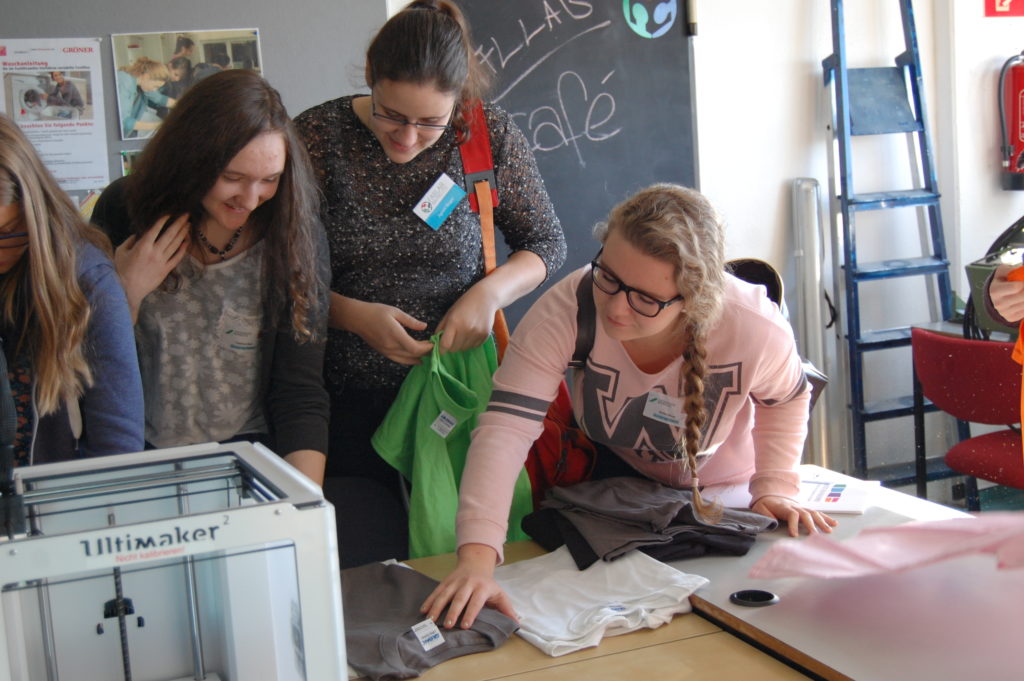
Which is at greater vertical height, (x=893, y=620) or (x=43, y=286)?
(x=43, y=286)

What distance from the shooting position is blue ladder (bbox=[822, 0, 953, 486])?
347cm

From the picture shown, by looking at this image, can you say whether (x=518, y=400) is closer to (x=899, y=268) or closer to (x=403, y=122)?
(x=403, y=122)

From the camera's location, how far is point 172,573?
3.15 feet

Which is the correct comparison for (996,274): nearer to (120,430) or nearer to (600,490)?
(600,490)

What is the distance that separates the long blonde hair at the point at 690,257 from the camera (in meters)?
1.47

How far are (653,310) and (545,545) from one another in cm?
40

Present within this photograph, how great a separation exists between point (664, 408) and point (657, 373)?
6 cm

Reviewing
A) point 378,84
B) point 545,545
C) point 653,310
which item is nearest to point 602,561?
point 545,545

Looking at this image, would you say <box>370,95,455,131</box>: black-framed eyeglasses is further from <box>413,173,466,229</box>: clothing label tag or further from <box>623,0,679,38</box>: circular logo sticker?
<box>623,0,679,38</box>: circular logo sticker

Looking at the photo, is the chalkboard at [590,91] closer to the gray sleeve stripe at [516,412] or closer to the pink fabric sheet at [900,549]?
the gray sleeve stripe at [516,412]

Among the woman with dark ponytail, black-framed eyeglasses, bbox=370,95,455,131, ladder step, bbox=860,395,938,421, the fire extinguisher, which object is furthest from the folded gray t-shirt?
the fire extinguisher

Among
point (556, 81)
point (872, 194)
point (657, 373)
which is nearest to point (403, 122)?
point (657, 373)

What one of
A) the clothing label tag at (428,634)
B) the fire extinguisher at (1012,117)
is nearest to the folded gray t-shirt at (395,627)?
the clothing label tag at (428,634)

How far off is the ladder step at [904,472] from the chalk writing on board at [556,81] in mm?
1651
